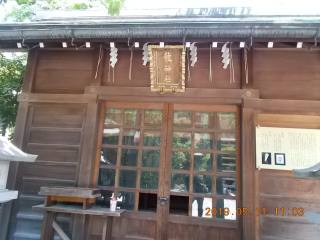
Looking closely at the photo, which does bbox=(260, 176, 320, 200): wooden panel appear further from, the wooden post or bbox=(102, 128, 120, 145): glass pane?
bbox=(102, 128, 120, 145): glass pane

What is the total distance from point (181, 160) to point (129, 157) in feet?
3.26

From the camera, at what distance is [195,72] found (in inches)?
166

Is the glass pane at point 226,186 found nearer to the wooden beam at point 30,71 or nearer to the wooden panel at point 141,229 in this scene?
the wooden panel at point 141,229

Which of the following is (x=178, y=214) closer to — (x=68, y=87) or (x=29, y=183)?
(x=29, y=183)

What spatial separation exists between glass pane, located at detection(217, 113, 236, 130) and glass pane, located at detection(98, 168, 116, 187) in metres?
2.23

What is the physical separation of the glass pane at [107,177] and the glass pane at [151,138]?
2.73 feet

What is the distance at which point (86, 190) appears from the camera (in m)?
3.53

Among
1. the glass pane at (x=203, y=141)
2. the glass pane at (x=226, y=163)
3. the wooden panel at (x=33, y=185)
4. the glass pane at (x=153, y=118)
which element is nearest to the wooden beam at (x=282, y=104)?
the glass pane at (x=203, y=141)

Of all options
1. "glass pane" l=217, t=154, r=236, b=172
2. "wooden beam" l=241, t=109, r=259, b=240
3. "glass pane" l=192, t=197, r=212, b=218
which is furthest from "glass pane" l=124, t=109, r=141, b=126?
"wooden beam" l=241, t=109, r=259, b=240

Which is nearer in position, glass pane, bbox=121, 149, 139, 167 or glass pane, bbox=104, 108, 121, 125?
glass pane, bbox=121, 149, 139, 167

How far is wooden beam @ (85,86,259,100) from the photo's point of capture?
3.91m

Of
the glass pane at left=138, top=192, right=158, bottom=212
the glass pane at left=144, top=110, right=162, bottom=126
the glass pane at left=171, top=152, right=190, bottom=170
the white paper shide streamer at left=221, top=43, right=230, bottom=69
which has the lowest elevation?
the glass pane at left=138, top=192, right=158, bottom=212

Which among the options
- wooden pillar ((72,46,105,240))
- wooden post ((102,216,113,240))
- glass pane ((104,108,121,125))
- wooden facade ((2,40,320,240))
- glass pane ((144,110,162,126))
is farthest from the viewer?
glass pane ((104,108,121,125))

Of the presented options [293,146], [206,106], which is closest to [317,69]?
[293,146]
